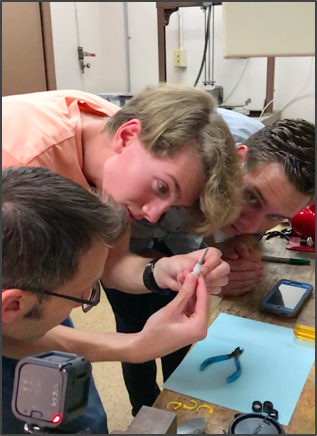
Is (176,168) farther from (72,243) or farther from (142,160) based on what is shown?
(72,243)

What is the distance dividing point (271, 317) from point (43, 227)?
62 cm

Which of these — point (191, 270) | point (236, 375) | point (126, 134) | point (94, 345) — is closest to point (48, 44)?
point (126, 134)

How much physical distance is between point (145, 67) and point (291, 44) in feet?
10.3

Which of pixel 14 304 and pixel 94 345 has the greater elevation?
pixel 14 304

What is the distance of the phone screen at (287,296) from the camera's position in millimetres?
1008

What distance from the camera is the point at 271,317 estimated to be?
3.26ft

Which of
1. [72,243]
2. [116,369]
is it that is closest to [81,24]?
[116,369]

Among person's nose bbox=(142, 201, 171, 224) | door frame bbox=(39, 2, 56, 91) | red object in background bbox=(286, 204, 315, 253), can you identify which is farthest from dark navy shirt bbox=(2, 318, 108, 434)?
door frame bbox=(39, 2, 56, 91)

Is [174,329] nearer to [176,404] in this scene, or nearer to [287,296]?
[176,404]

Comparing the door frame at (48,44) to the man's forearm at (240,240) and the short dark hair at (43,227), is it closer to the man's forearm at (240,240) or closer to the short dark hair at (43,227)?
the man's forearm at (240,240)

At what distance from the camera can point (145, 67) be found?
3346mm

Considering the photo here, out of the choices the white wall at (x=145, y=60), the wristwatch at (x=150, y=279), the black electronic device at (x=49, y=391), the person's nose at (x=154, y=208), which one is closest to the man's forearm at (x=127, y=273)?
the wristwatch at (x=150, y=279)

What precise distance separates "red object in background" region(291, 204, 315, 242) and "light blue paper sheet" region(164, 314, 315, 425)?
501 mm

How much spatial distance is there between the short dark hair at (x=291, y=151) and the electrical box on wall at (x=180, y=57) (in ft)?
7.10
